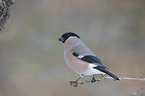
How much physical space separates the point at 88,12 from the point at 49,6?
1.29 meters

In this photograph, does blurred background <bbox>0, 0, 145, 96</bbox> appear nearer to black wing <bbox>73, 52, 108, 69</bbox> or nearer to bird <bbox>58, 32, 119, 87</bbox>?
bird <bbox>58, 32, 119, 87</bbox>

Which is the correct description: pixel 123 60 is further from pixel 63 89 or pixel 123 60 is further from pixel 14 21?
pixel 14 21

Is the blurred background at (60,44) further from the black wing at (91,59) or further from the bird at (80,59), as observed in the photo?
the black wing at (91,59)

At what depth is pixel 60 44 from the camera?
7.07 m

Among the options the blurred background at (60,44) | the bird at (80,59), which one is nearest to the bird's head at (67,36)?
the bird at (80,59)

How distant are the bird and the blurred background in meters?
3.17

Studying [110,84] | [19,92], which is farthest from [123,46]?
[19,92]

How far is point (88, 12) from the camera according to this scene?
27.0ft

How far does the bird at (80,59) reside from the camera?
8.25 ft

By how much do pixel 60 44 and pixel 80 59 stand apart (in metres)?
4.48

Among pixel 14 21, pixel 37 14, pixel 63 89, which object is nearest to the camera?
pixel 63 89

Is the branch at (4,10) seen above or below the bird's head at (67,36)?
above

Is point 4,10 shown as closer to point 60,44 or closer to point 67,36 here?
point 67,36

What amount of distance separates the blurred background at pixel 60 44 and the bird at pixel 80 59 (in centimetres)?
317
